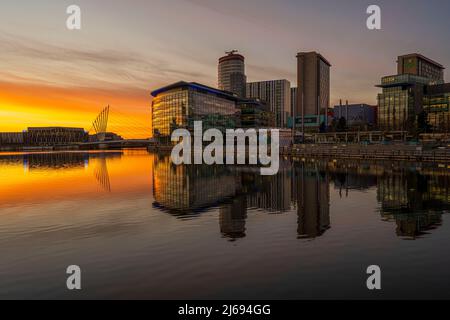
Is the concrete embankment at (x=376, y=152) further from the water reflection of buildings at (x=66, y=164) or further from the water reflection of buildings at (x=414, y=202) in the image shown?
the water reflection of buildings at (x=66, y=164)

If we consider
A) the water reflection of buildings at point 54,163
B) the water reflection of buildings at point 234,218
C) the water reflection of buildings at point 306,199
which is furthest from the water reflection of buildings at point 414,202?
the water reflection of buildings at point 54,163

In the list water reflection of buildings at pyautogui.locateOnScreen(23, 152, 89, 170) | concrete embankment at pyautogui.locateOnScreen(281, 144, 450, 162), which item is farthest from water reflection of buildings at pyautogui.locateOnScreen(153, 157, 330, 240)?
water reflection of buildings at pyautogui.locateOnScreen(23, 152, 89, 170)

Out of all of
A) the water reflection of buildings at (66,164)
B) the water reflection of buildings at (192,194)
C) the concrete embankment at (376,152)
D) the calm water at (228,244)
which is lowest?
the calm water at (228,244)

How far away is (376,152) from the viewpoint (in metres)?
91.5

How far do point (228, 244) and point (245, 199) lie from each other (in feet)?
50.2

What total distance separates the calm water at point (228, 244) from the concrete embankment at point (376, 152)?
4684 cm

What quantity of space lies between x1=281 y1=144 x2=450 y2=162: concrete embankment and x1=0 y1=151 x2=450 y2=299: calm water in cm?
4684

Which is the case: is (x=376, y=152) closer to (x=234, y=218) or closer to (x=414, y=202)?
(x=414, y=202)

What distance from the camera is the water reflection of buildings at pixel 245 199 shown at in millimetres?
24656

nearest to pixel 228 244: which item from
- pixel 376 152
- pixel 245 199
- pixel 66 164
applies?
pixel 245 199

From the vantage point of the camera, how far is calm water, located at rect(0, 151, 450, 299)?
13828mm

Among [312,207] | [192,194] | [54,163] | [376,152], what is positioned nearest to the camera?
[312,207]
